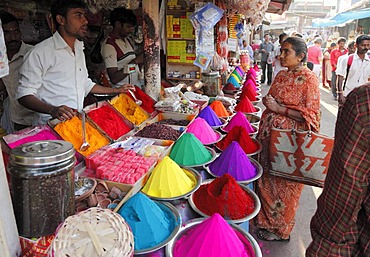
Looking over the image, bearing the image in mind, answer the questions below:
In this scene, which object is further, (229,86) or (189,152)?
(229,86)

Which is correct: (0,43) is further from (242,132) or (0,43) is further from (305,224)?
(305,224)

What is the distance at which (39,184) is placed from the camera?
0.99 metres

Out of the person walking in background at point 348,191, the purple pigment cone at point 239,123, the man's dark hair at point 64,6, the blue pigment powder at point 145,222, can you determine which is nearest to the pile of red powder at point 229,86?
the purple pigment cone at point 239,123

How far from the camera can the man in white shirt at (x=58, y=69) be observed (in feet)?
6.05

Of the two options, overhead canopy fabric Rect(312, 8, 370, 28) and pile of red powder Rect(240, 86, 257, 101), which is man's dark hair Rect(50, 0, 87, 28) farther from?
overhead canopy fabric Rect(312, 8, 370, 28)

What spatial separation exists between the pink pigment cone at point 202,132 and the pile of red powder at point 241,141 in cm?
7

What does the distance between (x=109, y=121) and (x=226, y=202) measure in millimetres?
1167

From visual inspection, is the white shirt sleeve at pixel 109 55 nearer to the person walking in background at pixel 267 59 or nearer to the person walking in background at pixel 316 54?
the person walking in background at pixel 316 54

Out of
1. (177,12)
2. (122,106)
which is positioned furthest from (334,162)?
(177,12)

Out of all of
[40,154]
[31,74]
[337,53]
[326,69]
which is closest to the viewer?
[40,154]

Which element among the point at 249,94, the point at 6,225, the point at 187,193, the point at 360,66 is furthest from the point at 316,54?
the point at 6,225

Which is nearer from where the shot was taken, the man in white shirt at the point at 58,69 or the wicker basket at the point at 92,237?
the wicker basket at the point at 92,237

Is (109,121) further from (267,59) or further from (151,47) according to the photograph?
(267,59)

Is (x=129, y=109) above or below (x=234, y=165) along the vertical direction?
above
